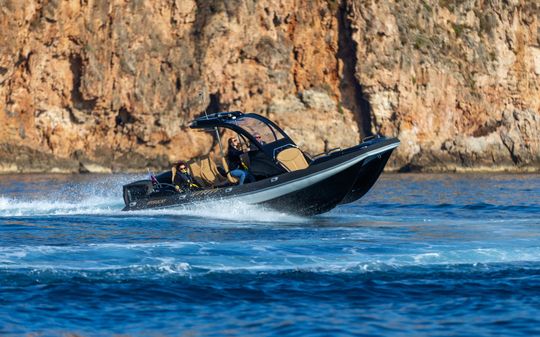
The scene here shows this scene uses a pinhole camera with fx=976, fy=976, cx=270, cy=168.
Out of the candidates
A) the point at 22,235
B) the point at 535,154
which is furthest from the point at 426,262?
the point at 535,154

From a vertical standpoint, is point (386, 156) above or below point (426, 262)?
above

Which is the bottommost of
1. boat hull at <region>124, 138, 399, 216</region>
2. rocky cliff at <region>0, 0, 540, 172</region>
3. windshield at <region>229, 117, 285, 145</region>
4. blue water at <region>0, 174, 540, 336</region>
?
blue water at <region>0, 174, 540, 336</region>

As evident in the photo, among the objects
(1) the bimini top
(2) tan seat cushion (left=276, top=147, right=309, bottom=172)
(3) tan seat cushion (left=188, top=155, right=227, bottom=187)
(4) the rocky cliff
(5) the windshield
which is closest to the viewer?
(2) tan seat cushion (left=276, top=147, right=309, bottom=172)

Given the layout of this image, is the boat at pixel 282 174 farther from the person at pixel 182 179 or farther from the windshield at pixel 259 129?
the person at pixel 182 179

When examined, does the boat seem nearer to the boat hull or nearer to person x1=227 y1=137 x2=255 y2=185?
the boat hull

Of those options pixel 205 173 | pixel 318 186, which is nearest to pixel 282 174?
pixel 318 186

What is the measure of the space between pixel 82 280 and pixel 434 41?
65289 millimetres

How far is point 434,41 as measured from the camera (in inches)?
2945

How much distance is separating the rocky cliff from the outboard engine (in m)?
41.8

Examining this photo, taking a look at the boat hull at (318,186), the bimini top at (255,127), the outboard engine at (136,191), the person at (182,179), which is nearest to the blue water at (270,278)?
the boat hull at (318,186)

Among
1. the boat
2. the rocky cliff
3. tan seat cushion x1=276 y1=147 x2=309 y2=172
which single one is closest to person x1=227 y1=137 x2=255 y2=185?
the boat

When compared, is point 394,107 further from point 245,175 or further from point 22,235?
point 22,235

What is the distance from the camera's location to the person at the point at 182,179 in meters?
23.5

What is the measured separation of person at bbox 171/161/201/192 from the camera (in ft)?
76.9
